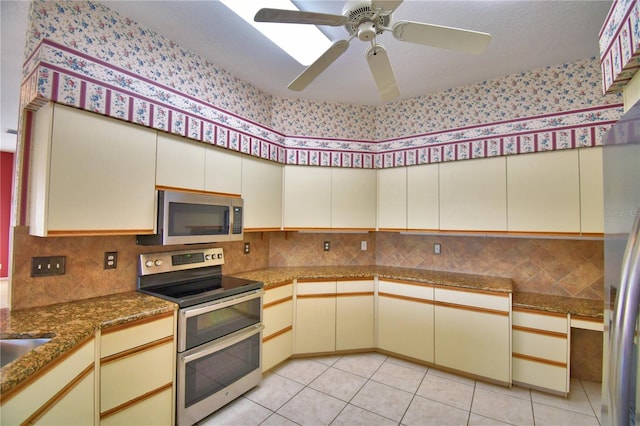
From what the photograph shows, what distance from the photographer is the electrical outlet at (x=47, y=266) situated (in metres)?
1.73

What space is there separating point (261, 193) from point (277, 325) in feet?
4.16

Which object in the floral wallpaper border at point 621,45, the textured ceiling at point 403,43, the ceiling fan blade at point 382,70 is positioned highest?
the textured ceiling at point 403,43

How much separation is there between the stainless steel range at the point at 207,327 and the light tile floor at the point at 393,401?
0.58ft

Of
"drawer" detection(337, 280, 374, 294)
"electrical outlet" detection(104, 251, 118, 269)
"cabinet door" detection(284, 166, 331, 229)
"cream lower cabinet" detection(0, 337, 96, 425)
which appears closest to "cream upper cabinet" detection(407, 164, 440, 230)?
"drawer" detection(337, 280, 374, 294)

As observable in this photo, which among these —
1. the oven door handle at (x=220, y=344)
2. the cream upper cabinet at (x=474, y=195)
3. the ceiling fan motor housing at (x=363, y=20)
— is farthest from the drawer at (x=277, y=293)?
the ceiling fan motor housing at (x=363, y=20)

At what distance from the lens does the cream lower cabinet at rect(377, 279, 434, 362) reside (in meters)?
2.74

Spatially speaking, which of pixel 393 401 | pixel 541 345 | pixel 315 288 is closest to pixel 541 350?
pixel 541 345

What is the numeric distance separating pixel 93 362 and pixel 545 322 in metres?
3.07

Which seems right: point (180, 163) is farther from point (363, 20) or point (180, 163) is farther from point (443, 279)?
point (443, 279)

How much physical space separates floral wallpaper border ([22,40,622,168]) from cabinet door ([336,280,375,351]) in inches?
52.7

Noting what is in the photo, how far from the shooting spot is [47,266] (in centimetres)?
177

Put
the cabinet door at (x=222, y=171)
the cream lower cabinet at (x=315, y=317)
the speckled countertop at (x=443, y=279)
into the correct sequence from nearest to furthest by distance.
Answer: the speckled countertop at (x=443, y=279) → the cabinet door at (x=222, y=171) → the cream lower cabinet at (x=315, y=317)

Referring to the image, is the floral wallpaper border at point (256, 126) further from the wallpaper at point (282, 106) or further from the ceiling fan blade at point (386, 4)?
the ceiling fan blade at point (386, 4)

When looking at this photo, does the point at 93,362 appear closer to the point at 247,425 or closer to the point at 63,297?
the point at 63,297
